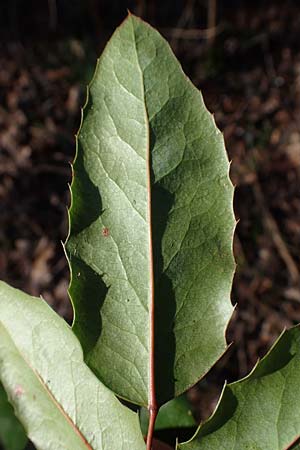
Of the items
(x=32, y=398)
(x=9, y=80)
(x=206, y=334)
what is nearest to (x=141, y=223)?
(x=206, y=334)

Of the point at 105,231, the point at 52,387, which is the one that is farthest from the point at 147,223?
the point at 52,387

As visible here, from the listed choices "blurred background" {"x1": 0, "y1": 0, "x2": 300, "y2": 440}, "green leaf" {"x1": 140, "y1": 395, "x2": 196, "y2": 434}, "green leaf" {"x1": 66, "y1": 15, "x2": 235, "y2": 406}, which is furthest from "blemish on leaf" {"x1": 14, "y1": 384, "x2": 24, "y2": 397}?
"blurred background" {"x1": 0, "y1": 0, "x2": 300, "y2": 440}

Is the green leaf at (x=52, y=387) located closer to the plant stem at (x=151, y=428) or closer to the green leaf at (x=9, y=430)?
the plant stem at (x=151, y=428)

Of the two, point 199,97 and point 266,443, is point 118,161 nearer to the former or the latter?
point 199,97

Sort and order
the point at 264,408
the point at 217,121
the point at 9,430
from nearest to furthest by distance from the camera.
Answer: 1. the point at 264,408
2. the point at 9,430
3. the point at 217,121

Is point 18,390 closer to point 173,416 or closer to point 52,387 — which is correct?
point 52,387

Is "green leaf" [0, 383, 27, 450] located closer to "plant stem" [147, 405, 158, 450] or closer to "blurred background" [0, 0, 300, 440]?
"plant stem" [147, 405, 158, 450]
